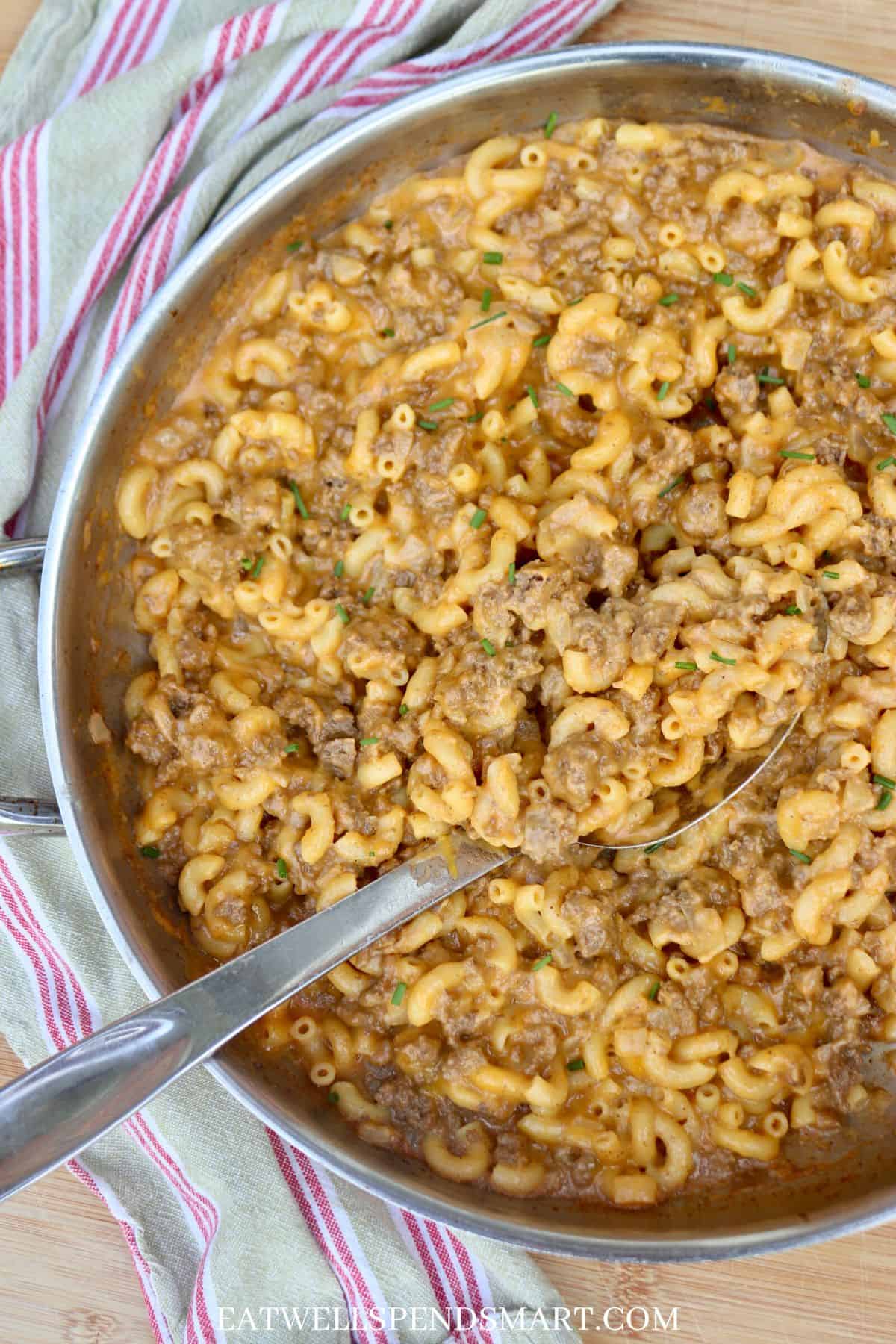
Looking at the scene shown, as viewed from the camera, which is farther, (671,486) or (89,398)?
(89,398)

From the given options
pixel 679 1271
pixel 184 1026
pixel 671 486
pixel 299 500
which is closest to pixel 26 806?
pixel 184 1026

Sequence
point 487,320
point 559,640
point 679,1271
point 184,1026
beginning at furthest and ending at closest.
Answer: point 679,1271 < point 487,320 < point 559,640 < point 184,1026

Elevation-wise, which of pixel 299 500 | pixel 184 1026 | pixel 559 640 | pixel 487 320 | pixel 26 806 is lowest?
pixel 184 1026

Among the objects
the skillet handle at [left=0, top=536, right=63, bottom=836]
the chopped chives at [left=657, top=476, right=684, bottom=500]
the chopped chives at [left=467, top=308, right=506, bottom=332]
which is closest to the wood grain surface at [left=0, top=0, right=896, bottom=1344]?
the skillet handle at [left=0, top=536, right=63, bottom=836]

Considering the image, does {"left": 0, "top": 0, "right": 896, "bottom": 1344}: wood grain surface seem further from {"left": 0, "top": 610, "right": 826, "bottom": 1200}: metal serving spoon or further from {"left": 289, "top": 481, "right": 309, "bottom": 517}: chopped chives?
{"left": 289, "top": 481, "right": 309, "bottom": 517}: chopped chives

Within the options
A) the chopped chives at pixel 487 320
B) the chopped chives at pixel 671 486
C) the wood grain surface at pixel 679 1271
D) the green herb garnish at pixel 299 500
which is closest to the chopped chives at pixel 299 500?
the green herb garnish at pixel 299 500

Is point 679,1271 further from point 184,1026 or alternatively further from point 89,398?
point 89,398

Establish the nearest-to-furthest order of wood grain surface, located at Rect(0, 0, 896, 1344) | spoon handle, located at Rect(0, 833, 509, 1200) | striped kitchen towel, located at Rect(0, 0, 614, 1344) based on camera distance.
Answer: spoon handle, located at Rect(0, 833, 509, 1200), striped kitchen towel, located at Rect(0, 0, 614, 1344), wood grain surface, located at Rect(0, 0, 896, 1344)
